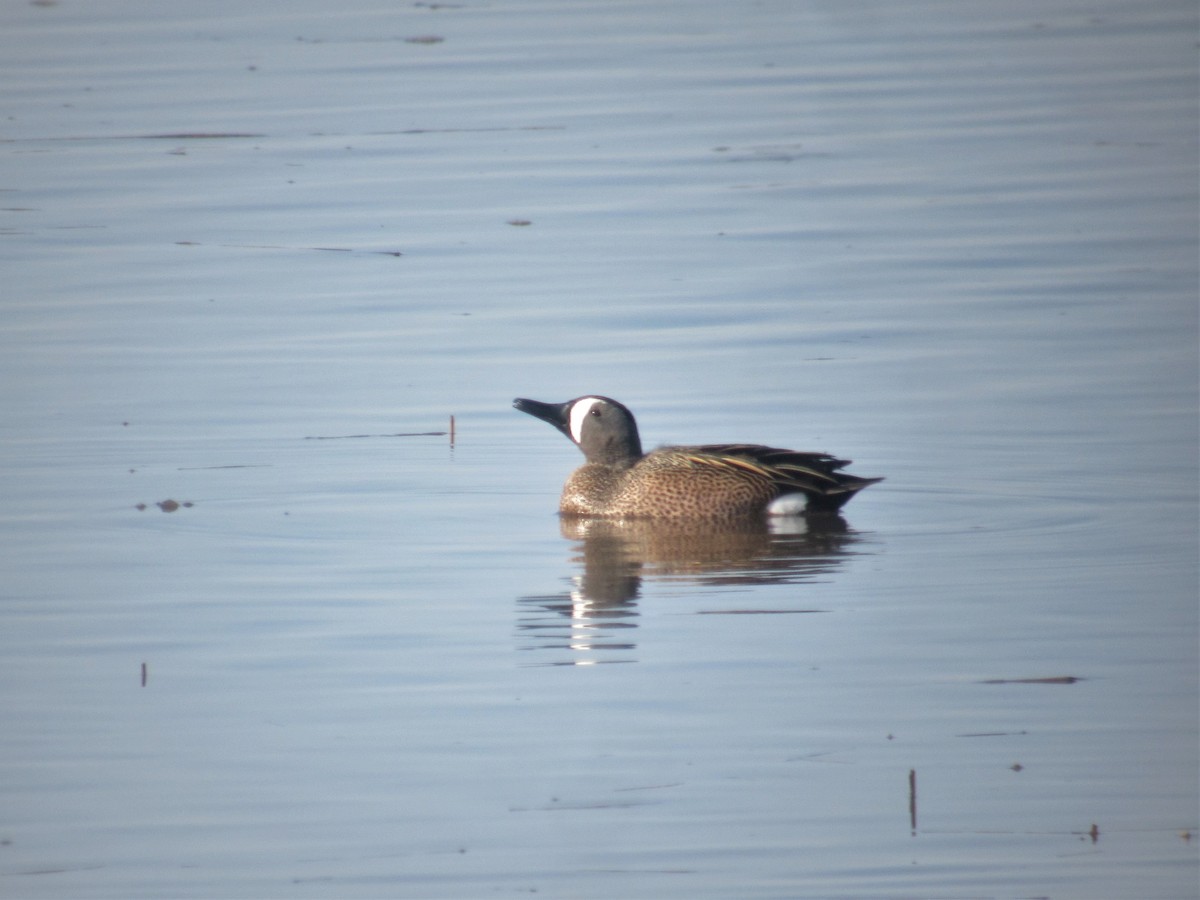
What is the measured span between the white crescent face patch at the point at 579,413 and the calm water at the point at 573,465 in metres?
0.40

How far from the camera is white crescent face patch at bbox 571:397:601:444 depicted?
33.7 ft

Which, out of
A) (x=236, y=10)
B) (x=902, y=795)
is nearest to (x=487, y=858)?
(x=902, y=795)

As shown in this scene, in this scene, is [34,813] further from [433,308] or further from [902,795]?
[433,308]

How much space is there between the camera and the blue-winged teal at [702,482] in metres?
9.52

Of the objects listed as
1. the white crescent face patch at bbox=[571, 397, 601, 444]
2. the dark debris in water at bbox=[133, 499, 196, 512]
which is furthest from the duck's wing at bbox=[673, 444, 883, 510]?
the dark debris in water at bbox=[133, 499, 196, 512]

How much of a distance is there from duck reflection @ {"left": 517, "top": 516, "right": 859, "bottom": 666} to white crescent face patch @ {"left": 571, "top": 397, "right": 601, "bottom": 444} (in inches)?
29.6

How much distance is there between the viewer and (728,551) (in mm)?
9016

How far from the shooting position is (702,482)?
976cm

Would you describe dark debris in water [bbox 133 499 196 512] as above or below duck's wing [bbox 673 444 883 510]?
below

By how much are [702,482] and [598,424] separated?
0.83 meters

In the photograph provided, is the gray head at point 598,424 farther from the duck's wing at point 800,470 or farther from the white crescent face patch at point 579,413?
the duck's wing at point 800,470

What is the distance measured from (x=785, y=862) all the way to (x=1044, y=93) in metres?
17.2

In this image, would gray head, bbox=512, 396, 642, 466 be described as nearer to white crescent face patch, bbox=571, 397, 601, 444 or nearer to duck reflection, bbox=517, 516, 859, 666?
white crescent face patch, bbox=571, 397, 601, 444

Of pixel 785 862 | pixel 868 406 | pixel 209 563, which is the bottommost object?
pixel 785 862
